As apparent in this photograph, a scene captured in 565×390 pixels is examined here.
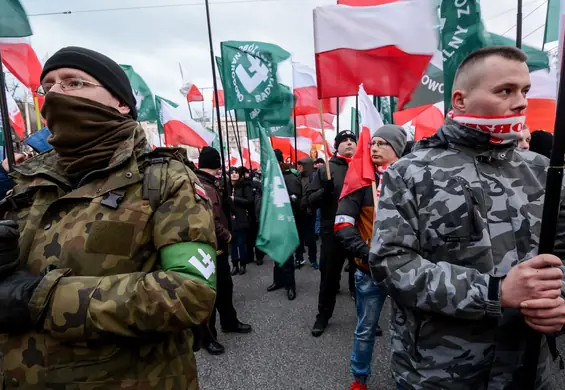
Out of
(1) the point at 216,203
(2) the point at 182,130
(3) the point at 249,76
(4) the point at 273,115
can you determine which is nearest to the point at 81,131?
Result: (1) the point at 216,203

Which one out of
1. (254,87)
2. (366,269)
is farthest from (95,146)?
(254,87)

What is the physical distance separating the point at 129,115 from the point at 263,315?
3.48 meters

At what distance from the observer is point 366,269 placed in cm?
270

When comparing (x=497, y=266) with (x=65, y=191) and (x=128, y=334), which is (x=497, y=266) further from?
(x=65, y=191)

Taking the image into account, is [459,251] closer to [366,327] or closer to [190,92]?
[366,327]

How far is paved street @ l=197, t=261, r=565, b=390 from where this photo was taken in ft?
9.81

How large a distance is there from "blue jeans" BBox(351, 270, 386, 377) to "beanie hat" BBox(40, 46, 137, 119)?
2.14 m

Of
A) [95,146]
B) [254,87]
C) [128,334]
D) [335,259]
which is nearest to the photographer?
[128,334]

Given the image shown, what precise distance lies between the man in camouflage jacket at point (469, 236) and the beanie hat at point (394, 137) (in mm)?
1454

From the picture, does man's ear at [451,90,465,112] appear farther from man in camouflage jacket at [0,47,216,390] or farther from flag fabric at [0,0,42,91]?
flag fabric at [0,0,42,91]

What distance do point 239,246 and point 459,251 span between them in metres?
5.33

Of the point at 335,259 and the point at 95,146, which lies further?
the point at 335,259

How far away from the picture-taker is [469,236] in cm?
128

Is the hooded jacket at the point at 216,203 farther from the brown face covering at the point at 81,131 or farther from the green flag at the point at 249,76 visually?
the green flag at the point at 249,76
